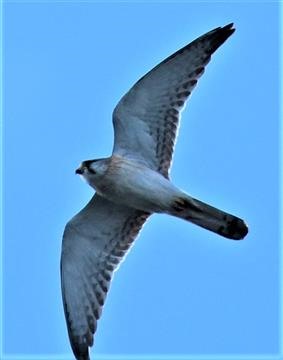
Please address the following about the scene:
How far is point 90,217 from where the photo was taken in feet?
40.1

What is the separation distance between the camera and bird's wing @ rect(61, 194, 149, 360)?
12.0 meters

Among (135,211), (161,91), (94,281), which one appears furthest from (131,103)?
(94,281)

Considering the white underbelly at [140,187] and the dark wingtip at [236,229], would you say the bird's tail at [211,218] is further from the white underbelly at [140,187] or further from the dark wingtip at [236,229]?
the white underbelly at [140,187]

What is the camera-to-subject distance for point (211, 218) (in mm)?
11375

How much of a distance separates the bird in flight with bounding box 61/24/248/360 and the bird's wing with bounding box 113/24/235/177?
11 mm

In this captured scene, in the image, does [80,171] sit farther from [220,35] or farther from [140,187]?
[220,35]

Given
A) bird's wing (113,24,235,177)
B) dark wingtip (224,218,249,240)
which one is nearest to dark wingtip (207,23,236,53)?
bird's wing (113,24,235,177)

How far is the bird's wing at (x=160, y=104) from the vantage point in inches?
456

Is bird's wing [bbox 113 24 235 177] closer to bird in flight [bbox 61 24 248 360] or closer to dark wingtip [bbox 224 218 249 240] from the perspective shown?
bird in flight [bbox 61 24 248 360]

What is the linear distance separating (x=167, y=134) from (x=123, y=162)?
1.90 feet

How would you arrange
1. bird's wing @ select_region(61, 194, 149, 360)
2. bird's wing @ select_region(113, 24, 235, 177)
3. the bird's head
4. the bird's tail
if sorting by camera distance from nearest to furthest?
the bird's tail < the bird's head < bird's wing @ select_region(113, 24, 235, 177) < bird's wing @ select_region(61, 194, 149, 360)

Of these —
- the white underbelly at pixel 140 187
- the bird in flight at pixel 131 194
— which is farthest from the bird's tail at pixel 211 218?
the white underbelly at pixel 140 187

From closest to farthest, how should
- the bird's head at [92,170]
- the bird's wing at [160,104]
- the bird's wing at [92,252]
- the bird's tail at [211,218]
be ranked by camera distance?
the bird's tail at [211,218], the bird's head at [92,170], the bird's wing at [160,104], the bird's wing at [92,252]

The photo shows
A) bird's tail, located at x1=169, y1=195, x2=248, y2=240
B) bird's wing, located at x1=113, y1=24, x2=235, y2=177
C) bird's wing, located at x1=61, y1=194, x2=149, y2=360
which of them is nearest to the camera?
bird's tail, located at x1=169, y1=195, x2=248, y2=240
